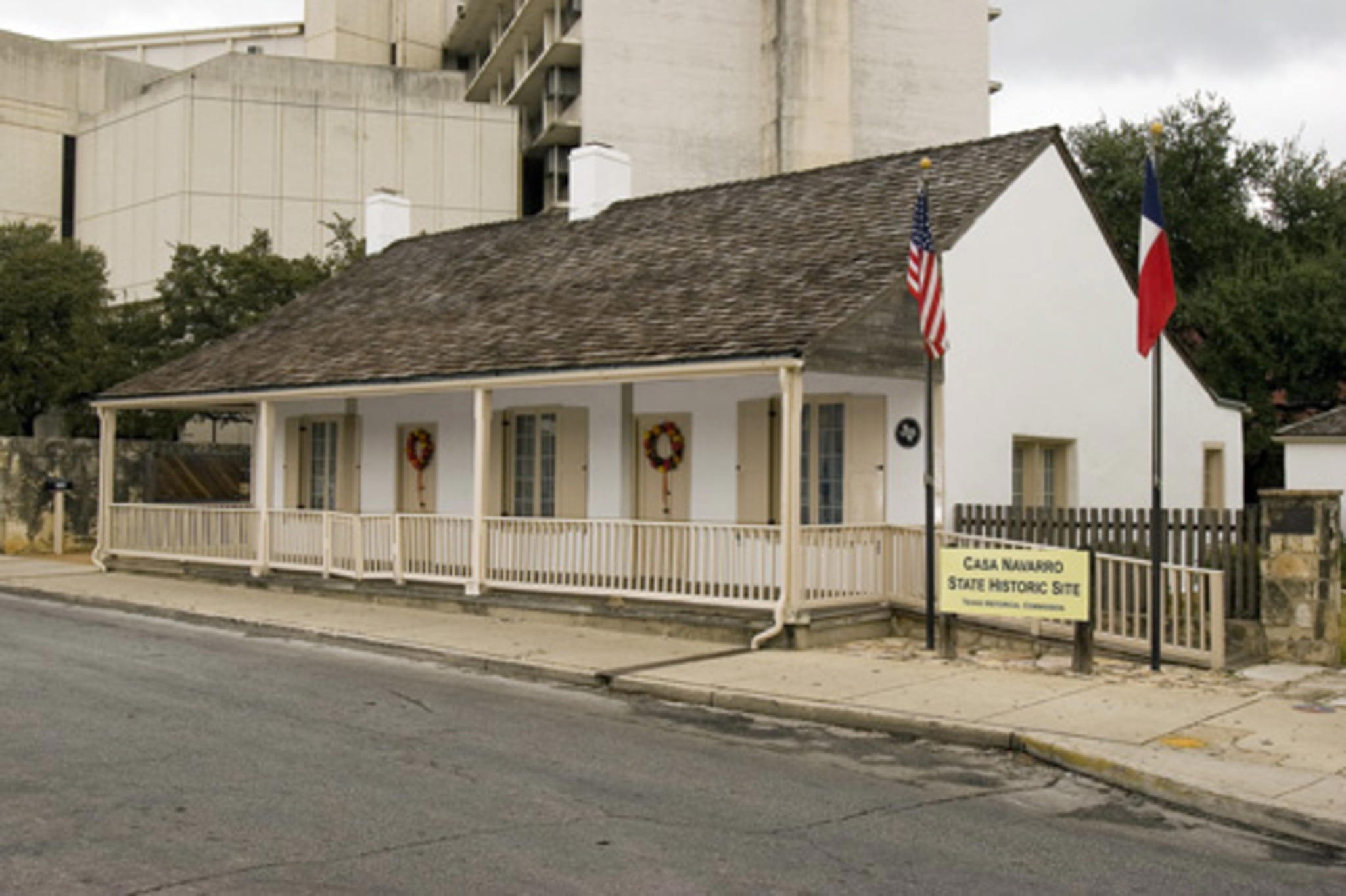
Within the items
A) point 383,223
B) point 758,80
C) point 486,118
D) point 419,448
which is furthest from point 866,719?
point 486,118

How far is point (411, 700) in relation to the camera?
10.2 metres

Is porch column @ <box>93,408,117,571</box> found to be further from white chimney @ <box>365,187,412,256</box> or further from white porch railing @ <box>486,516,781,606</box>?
white porch railing @ <box>486,516,781,606</box>

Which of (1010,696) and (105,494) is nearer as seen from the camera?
(1010,696)

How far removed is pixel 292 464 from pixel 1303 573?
14.6 meters

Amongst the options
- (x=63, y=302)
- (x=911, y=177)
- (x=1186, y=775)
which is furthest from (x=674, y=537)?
(x=63, y=302)

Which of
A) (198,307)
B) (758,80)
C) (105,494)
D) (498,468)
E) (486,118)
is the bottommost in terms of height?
(105,494)

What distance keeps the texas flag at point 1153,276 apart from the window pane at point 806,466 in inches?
167

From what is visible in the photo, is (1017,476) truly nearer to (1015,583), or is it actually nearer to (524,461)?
(1015,583)

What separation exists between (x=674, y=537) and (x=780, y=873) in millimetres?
8252

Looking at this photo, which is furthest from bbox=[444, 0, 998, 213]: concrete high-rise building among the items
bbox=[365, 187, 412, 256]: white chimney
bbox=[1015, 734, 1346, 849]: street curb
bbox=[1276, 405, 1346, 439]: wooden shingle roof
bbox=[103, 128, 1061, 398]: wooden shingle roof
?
bbox=[1015, 734, 1346, 849]: street curb

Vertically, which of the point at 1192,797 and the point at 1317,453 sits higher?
the point at 1317,453

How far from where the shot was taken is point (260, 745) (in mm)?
8227

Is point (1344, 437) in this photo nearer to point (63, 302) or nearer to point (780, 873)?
point (780, 873)

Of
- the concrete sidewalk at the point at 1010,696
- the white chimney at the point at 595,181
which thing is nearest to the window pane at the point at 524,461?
the concrete sidewalk at the point at 1010,696
